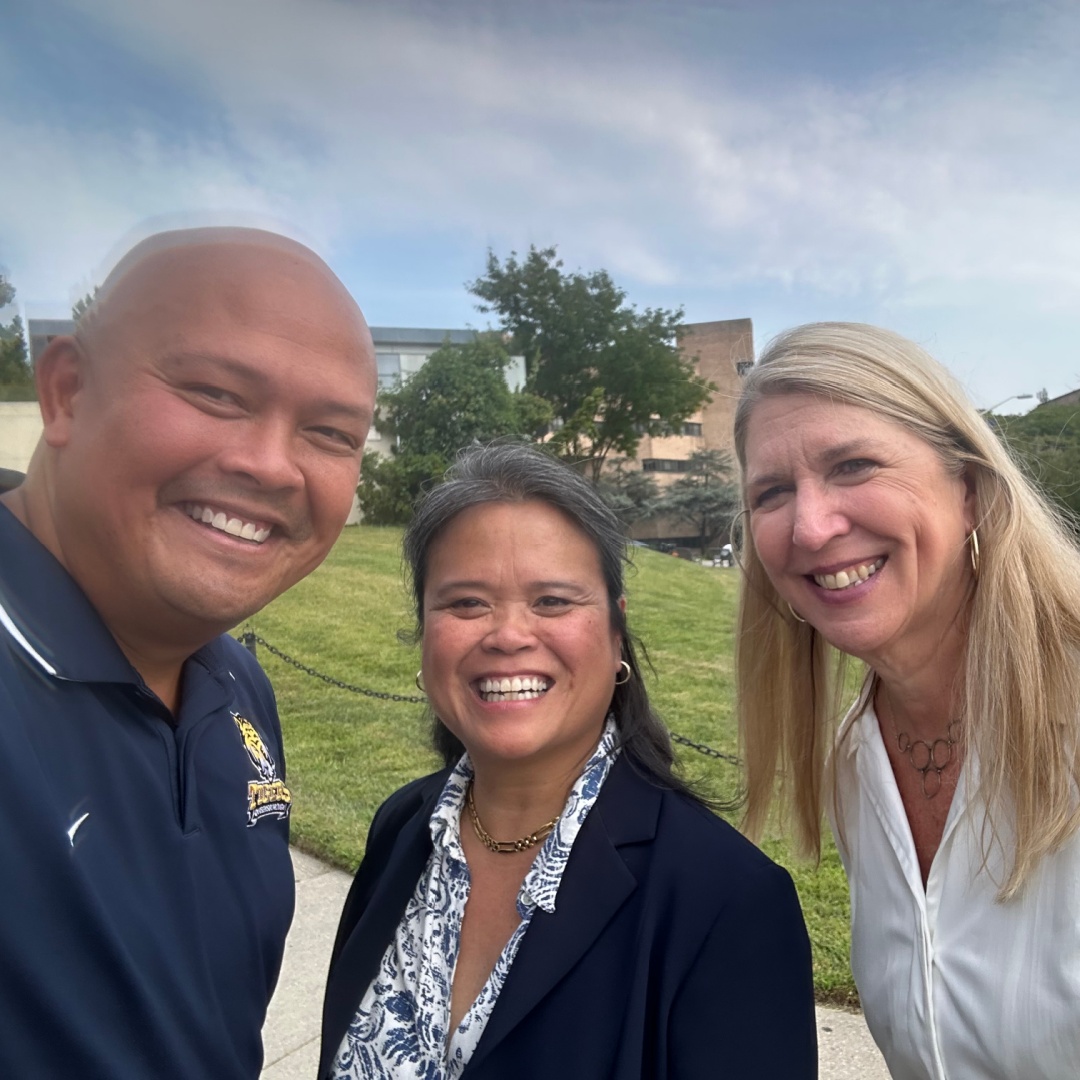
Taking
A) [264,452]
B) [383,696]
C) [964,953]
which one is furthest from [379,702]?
[264,452]

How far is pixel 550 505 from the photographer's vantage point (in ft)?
5.09

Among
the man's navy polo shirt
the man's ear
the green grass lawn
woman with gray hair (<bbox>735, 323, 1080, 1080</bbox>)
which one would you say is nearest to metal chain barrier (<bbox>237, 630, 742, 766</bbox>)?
the green grass lawn

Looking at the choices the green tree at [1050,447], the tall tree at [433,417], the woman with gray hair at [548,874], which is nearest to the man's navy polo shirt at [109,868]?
the woman with gray hair at [548,874]

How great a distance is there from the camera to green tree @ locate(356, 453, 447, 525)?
116 centimetres

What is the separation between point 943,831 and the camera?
162 centimetres

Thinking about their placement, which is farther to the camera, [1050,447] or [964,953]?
[1050,447]

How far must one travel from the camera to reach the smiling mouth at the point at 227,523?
3.14ft

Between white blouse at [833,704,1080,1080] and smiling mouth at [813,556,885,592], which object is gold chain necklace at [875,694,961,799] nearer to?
white blouse at [833,704,1080,1080]

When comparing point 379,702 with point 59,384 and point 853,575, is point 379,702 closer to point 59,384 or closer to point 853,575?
point 853,575

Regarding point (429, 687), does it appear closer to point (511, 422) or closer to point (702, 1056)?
point (511, 422)

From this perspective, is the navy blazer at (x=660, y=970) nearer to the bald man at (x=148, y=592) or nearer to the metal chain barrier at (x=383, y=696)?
the bald man at (x=148, y=592)

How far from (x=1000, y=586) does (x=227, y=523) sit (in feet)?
4.86

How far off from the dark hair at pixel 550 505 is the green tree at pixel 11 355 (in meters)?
0.88

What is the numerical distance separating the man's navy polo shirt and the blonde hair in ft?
4.45
